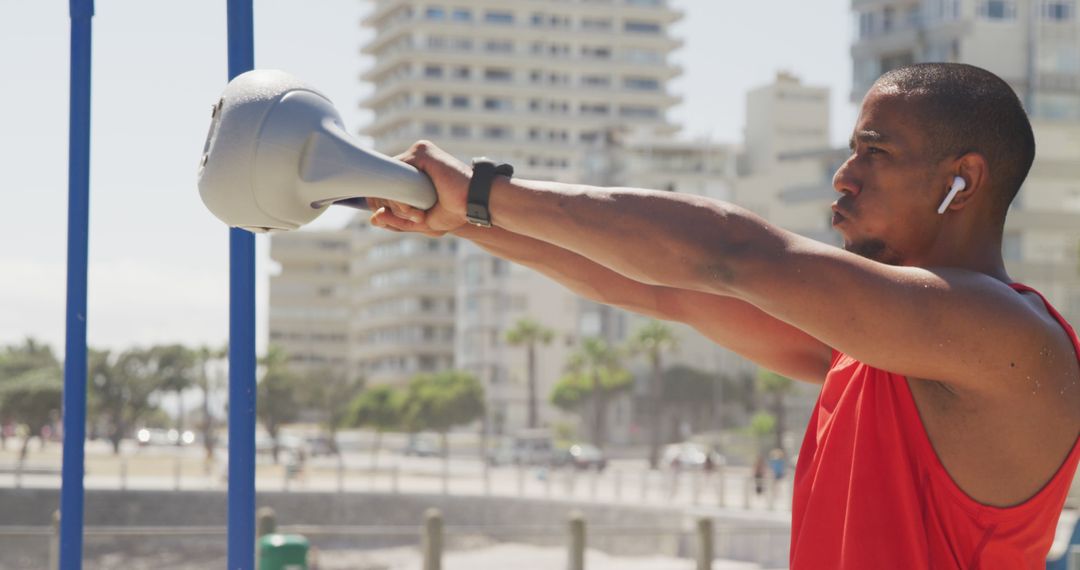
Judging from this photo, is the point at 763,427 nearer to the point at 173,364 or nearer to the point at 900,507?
A: the point at 173,364

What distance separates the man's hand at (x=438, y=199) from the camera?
235 centimetres

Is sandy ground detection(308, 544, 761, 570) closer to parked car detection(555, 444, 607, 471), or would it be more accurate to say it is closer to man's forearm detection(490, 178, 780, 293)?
man's forearm detection(490, 178, 780, 293)

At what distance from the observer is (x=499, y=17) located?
138 metres

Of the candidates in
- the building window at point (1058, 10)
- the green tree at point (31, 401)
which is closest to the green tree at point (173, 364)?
the green tree at point (31, 401)

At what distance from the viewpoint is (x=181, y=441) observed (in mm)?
109562

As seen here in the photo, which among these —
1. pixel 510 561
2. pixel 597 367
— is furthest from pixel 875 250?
pixel 597 367

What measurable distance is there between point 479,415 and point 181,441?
2569 cm

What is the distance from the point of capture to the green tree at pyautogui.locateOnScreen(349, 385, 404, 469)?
325 feet

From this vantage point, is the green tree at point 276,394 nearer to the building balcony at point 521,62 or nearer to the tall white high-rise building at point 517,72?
the tall white high-rise building at point 517,72

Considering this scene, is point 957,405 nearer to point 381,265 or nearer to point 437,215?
point 437,215

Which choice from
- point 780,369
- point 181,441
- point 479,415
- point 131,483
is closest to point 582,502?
point 131,483

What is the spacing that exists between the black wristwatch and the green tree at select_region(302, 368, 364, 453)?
102m

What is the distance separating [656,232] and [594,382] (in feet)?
284

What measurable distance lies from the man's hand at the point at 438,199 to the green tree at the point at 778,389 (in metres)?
70.8
